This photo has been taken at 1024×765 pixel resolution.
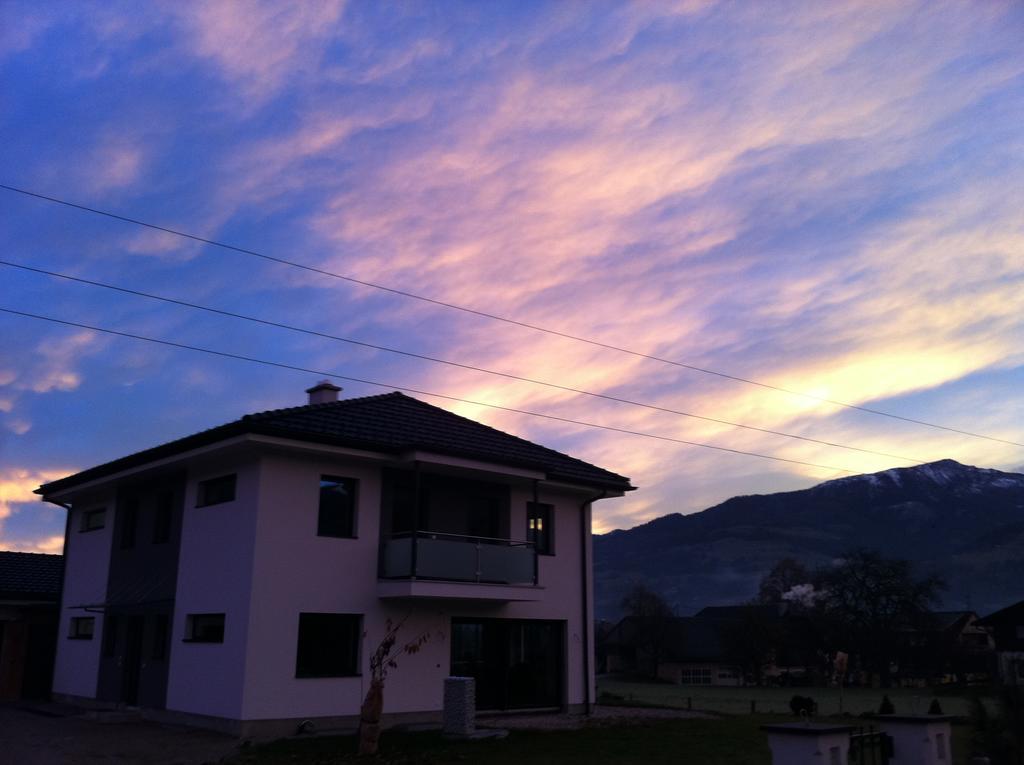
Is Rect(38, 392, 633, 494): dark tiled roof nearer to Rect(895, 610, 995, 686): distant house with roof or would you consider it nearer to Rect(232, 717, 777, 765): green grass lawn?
Rect(232, 717, 777, 765): green grass lawn

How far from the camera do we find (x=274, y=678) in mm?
18156

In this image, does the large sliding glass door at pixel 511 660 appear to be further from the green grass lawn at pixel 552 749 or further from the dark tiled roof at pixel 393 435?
the dark tiled roof at pixel 393 435

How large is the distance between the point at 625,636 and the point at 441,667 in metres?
64.9

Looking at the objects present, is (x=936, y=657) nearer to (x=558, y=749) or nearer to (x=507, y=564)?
(x=507, y=564)

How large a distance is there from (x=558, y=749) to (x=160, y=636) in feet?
33.9

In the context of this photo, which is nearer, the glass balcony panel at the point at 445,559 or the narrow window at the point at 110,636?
the glass balcony panel at the point at 445,559

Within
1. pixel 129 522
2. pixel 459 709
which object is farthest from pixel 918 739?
pixel 129 522

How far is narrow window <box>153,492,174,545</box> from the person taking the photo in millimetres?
22312

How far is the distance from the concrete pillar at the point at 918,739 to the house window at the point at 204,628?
1292cm

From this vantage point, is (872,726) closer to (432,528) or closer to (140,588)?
(432,528)

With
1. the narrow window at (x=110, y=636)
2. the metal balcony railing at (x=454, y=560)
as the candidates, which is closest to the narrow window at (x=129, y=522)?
the narrow window at (x=110, y=636)

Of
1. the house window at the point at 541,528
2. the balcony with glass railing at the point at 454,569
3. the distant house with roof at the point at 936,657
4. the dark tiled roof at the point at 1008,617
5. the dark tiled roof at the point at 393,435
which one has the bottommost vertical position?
the distant house with roof at the point at 936,657

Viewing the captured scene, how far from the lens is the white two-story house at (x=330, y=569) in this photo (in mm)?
18656

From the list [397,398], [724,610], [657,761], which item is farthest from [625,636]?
[657,761]
